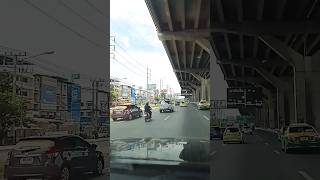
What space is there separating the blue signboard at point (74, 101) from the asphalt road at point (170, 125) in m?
0.51

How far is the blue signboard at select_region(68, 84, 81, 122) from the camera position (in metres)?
Result: 3.52

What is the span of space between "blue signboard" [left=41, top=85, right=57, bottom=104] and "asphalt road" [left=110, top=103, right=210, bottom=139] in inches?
34.0

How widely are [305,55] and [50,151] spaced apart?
33.8 meters

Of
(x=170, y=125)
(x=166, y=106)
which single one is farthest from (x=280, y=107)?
(x=170, y=125)

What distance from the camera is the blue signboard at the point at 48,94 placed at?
3.16 m

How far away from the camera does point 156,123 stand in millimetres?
4297

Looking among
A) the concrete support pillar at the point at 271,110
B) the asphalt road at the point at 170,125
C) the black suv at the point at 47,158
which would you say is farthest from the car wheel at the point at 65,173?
the concrete support pillar at the point at 271,110

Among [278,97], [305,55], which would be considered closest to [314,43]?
[305,55]

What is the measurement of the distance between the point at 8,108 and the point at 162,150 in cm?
171

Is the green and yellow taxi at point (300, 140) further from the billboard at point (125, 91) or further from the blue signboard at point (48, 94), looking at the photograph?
the blue signboard at point (48, 94)

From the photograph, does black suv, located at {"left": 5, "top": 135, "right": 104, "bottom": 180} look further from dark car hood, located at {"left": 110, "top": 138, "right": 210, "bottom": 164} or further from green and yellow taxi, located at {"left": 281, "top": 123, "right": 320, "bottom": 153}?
green and yellow taxi, located at {"left": 281, "top": 123, "right": 320, "bottom": 153}

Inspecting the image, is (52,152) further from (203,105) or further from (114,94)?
(203,105)

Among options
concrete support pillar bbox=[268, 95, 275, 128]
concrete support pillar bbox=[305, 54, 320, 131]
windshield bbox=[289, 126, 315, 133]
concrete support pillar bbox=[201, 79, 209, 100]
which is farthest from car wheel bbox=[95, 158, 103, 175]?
concrete support pillar bbox=[268, 95, 275, 128]

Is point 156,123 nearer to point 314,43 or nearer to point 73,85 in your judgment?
point 73,85
